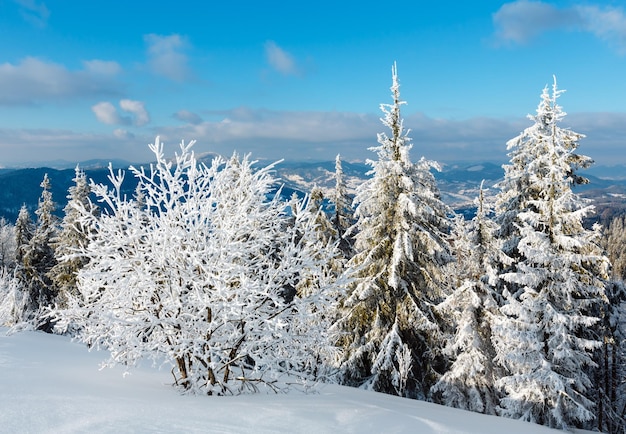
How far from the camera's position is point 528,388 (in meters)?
15.6

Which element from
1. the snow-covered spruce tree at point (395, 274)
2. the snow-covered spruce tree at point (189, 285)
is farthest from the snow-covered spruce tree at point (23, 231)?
the snow-covered spruce tree at point (189, 285)

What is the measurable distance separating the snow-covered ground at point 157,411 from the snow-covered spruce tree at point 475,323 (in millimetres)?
6794

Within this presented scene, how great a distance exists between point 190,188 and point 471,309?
12.2m

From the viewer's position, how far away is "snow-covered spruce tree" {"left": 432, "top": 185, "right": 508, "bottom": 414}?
16641mm

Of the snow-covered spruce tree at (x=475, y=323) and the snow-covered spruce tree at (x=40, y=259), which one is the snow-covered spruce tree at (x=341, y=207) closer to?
the snow-covered spruce tree at (x=475, y=323)

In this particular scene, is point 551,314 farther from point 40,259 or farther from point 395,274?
point 40,259

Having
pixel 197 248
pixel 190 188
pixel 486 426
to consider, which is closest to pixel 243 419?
pixel 197 248

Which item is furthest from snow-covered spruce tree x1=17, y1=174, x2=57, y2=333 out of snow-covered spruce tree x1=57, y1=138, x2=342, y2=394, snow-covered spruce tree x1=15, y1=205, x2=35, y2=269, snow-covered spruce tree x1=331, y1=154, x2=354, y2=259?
snow-covered spruce tree x1=57, y1=138, x2=342, y2=394

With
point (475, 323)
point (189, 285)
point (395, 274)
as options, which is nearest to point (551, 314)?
point (475, 323)

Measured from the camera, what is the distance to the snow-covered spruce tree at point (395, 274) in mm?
16469

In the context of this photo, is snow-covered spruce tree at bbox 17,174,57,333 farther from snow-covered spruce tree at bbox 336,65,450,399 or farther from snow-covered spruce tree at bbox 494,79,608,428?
snow-covered spruce tree at bbox 494,79,608,428

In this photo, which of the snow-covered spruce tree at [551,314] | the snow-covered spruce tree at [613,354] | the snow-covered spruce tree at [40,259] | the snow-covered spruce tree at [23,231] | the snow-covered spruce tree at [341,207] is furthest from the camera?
the snow-covered spruce tree at [23,231]

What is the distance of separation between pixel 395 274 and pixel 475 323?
3.72 m

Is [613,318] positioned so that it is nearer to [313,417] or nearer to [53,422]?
[313,417]
